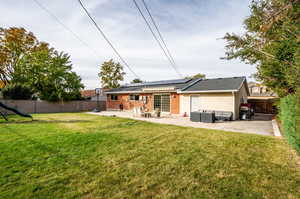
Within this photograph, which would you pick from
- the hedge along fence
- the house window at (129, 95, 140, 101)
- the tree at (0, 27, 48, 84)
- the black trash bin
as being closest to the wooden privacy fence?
the house window at (129, 95, 140, 101)

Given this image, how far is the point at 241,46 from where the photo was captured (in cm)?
854


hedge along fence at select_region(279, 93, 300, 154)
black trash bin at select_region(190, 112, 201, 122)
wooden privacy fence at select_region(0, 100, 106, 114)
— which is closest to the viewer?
hedge along fence at select_region(279, 93, 300, 154)

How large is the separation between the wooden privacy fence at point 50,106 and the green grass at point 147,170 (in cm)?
1406

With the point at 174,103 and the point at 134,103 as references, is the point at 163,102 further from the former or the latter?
the point at 134,103

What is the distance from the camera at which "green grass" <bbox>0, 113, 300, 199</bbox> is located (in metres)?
2.21

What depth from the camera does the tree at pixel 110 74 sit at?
91.7 ft

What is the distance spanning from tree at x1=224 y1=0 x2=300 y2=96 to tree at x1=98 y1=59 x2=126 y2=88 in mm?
22558

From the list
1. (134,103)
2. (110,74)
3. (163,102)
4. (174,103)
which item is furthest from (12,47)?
(174,103)

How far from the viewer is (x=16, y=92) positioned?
1486 cm

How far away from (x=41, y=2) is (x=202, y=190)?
31.8ft

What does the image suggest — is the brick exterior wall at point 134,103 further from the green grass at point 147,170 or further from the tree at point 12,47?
the tree at point 12,47

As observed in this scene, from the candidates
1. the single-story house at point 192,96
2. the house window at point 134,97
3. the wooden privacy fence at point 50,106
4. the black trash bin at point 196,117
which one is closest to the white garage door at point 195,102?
the single-story house at point 192,96

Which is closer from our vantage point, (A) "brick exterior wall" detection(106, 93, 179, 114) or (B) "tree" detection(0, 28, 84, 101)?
(A) "brick exterior wall" detection(106, 93, 179, 114)

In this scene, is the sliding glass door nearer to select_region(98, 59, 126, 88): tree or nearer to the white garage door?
the white garage door
